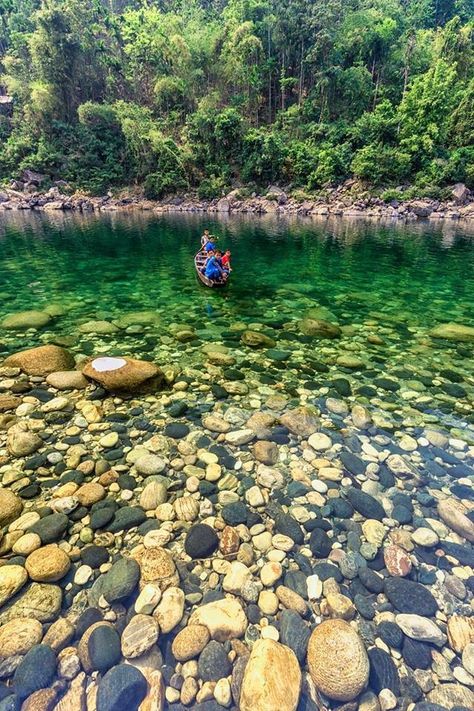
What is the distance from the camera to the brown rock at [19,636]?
3.12 meters

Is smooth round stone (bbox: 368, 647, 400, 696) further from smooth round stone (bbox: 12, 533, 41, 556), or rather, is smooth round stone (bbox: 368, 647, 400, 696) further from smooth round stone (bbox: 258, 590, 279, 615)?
smooth round stone (bbox: 12, 533, 41, 556)

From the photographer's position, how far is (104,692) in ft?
9.36

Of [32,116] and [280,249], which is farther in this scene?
[32,116]

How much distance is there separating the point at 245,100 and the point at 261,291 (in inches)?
2414

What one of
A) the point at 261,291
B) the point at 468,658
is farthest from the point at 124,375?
the point at 261,291

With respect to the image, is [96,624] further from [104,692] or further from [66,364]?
[66,364]

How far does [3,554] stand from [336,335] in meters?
8.83

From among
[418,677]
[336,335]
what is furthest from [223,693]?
[336,335]

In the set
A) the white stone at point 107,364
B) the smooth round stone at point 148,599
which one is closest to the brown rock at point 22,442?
the white stone at point 107,364

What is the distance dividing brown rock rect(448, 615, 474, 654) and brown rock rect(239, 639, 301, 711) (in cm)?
144

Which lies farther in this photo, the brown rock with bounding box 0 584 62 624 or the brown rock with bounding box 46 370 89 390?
the brown rock with bounding box 46 370 89 390

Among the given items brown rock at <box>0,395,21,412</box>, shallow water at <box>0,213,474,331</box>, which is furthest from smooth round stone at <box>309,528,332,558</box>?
shallow water at <box>0,213,474,331</box>

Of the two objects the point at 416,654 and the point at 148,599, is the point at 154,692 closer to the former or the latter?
the point at 148,599

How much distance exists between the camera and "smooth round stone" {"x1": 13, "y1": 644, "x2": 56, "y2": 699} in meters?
2.88
